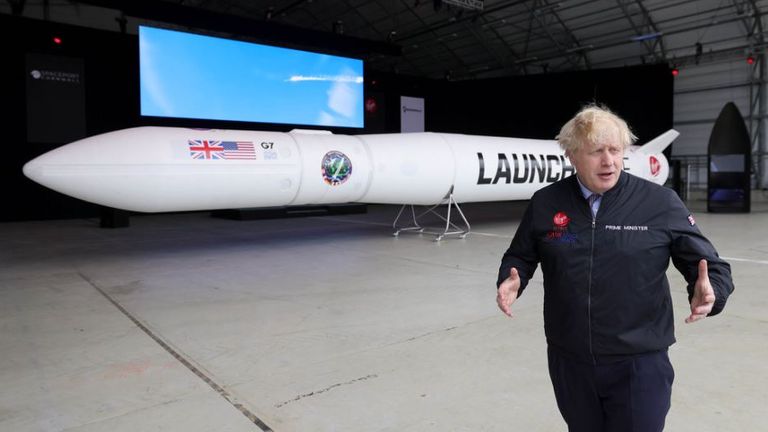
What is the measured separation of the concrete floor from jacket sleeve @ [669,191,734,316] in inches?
35.2

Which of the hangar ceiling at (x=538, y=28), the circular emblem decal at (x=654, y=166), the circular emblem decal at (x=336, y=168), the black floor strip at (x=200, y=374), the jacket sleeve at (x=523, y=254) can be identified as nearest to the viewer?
the jacket sleeve at (x=523, y=254)

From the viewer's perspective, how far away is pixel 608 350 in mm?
1289

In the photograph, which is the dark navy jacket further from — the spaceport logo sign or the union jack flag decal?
the spaceport logo sign

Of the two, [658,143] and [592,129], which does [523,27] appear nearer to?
[658,143]

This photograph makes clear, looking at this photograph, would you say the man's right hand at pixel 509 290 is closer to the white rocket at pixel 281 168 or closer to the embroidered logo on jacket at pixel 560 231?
the embroidered logo on jacket at pixel 560 231

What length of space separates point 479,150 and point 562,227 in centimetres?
581

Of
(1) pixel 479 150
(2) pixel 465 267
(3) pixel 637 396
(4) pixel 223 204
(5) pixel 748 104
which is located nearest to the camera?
(3) pixel 637 396

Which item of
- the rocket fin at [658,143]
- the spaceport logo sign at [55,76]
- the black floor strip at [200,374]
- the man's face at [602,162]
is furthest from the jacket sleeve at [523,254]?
the spaceport logo sign at [55,76]

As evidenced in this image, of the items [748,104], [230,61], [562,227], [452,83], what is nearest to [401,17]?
[452,83]

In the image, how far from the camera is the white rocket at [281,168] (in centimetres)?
467

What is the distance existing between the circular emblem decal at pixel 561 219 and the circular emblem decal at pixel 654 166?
29.5 ft

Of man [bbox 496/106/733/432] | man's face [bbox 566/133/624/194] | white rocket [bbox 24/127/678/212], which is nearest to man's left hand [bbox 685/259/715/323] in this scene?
man [bbox 496/106/733/432]

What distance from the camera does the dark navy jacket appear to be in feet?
4.24

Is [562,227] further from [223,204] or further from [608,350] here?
[223,204]
